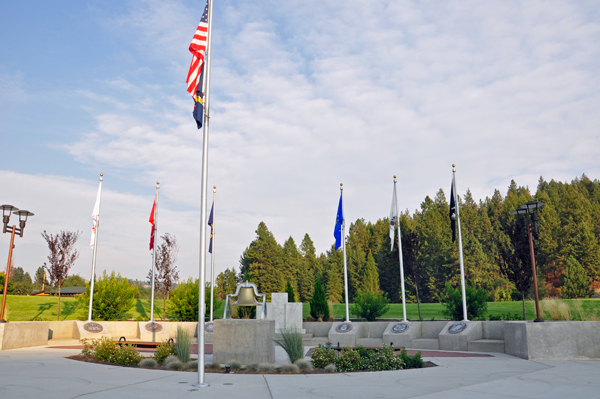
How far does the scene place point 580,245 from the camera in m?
50.0

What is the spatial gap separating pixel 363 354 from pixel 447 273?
160 feet

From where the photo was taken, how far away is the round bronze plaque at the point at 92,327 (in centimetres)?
1955

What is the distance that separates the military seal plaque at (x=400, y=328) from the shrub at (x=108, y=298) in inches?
637

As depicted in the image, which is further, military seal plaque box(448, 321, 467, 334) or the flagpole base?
military seal plaque box(448, 321, 467, 334)

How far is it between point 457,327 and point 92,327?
1624 centimetres

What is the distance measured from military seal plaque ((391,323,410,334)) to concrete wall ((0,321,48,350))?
1420cm

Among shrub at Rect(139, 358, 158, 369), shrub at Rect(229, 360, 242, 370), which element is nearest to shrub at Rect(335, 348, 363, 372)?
shrub at Rect(229, 360, 242, 370)

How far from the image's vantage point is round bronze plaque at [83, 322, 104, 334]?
64.1ft

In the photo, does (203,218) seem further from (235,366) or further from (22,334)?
(22,334)

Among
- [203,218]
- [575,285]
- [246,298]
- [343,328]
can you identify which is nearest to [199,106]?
[203,218]

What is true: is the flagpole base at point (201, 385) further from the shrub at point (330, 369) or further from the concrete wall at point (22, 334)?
the concrete wall at point (22, 334)

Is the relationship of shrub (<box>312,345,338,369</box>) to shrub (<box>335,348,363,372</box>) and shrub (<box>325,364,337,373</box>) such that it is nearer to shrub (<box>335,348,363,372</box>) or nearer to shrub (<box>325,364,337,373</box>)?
shrub (<box>335,348,363,372</box>)

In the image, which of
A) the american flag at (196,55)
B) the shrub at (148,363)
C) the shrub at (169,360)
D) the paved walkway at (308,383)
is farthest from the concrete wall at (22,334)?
the american flag at (196,55)

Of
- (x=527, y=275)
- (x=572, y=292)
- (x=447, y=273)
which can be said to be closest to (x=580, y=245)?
(x=572, y=292)
